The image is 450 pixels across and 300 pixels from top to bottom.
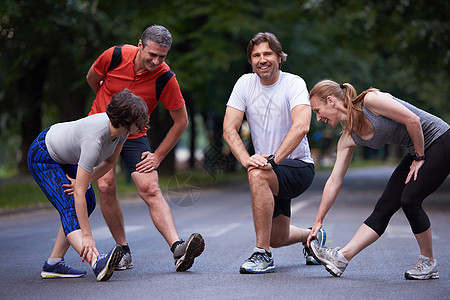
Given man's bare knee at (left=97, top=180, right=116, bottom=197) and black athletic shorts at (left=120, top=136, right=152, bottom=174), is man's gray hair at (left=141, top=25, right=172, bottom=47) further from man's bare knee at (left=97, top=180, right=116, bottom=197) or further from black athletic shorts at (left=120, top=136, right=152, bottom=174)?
man's bare knee at (left=97, top=180, right=116, bottom=197)

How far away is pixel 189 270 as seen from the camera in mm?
6234

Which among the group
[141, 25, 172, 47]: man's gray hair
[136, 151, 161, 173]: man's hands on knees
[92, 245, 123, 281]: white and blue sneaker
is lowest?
[92, 245, 123, 281]: white and blue sneaker

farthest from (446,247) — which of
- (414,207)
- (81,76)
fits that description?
(81,76)

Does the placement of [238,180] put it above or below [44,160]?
below

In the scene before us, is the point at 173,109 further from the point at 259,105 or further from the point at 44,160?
the point at 44,160

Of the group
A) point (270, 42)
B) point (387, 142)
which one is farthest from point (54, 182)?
point (387, 142)

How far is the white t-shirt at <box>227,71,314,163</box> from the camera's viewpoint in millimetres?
6020

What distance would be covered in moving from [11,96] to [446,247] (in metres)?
21.4

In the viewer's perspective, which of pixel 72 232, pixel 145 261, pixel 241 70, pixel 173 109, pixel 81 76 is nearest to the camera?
pixel 72 232

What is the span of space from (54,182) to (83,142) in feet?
1.69

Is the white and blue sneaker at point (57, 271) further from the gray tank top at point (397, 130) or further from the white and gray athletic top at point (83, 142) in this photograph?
the gray tank top at point (397, 130)

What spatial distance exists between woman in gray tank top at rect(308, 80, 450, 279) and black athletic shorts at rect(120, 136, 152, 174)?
1584mm

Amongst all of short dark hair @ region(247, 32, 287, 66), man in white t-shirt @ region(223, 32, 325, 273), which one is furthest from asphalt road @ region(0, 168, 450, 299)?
short dark hair @ region(247, 32, 287, 66)

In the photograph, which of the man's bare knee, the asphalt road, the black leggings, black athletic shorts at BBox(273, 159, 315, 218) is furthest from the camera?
the man's bare knee
